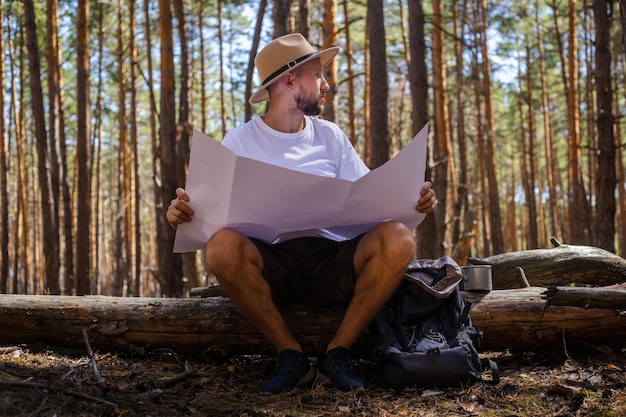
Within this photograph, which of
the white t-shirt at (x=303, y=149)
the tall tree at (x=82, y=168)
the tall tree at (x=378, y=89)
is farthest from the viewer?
the tall tree at (x=82, y=168)

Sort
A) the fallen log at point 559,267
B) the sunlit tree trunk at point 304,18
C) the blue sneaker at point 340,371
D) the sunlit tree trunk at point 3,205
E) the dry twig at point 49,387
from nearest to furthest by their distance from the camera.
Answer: the dry twig at point 49,387 → the blue sneaker at point 340,371 → the fallen log at point 559,267 → the sunlit tree trunk at point 304,18 → the sunlit tree trunk at point 3,205

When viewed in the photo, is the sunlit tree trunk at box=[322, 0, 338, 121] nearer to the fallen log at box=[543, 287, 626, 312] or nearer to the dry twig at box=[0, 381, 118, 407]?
the fallen log at box=[543, 287, 626, 312]

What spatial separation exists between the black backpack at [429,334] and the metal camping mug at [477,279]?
1.13ft

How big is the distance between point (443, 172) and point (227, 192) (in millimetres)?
9030

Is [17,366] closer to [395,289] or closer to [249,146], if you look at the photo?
[249,146]

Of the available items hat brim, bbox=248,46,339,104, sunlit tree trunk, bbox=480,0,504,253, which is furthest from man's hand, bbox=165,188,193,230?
sunlit tree trunk, bbox=480,0,504,253

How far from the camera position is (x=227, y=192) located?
2742 mm

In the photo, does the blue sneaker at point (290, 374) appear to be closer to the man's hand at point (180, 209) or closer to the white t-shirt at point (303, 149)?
the white t-shirt at point (303, 149)

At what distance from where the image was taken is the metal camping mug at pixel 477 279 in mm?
3475

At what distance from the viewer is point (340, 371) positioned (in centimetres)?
287

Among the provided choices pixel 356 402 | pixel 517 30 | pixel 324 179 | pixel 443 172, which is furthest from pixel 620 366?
pixel 517 30

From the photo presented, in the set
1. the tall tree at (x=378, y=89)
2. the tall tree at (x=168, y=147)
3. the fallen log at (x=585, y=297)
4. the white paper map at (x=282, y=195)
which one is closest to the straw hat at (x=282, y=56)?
the white paper map at (x=282, y=195)

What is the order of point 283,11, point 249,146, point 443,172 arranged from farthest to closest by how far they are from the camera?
point 443,172 → point 283,11 → point 249,146

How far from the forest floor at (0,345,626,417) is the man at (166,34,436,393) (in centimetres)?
18
